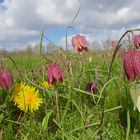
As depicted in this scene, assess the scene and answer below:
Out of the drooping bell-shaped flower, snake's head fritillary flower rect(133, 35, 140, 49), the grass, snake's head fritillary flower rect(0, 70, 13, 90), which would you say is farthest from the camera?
snake's head fritillary flower rect(0, 70, 13, 90)

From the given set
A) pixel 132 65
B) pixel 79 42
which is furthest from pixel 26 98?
pixel 132 65

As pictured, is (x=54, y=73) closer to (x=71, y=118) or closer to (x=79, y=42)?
(x=71, y=118)

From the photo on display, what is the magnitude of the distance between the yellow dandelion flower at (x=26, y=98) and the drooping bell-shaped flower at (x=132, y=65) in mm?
710

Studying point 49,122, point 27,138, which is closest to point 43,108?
point 49,122

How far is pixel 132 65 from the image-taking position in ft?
4.05

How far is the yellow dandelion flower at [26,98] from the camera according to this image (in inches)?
72.9

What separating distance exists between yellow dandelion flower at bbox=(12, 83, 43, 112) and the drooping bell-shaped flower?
71cm

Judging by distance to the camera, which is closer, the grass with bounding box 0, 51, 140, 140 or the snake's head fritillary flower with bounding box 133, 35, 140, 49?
the snake's head fritillary flower with bounding box 133, 35, 140, 49

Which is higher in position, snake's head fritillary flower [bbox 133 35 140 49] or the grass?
snake's head fritillary flower [bbox 133 35 140 49]

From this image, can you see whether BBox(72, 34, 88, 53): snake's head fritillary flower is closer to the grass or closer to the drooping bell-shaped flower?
the grass

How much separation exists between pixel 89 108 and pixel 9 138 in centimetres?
47

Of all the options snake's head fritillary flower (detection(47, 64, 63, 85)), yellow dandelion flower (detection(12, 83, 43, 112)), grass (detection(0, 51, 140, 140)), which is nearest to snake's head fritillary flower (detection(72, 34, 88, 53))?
grass (detection(0, 51, 140, 140))

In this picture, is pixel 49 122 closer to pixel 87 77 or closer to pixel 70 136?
pixel 70 136

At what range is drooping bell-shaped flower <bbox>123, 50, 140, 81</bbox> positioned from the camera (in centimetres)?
123
